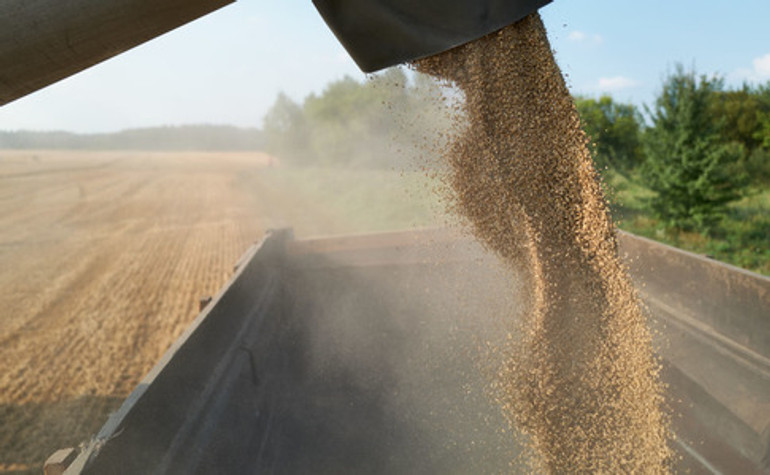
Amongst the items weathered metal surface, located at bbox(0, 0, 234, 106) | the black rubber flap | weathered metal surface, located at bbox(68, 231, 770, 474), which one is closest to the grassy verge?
weathered metal surface, located at bbox(68, 231, 770, 474)

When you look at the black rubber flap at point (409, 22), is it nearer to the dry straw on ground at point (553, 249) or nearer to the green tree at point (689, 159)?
the dry straw on ground at point (553, 249)

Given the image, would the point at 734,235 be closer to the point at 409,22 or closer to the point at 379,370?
the point at 379,370

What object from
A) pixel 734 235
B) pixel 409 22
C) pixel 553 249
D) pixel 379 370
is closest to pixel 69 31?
pixel 409 22

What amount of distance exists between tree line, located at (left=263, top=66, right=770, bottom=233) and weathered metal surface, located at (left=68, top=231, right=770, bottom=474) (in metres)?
0.79

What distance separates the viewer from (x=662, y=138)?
33.0 ft

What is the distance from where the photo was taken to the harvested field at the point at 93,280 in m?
4.11

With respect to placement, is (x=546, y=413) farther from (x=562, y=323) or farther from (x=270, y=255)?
(x=270, y=255)

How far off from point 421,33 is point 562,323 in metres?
1.18

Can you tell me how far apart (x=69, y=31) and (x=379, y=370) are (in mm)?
2977

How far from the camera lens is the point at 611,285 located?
5.99 ft

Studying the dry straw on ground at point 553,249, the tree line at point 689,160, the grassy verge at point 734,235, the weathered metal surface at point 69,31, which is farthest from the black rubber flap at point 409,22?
the tree line at point 689,160

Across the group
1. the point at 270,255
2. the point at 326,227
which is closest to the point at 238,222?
the point at 326,227

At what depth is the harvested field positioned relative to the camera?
4109 millimetres

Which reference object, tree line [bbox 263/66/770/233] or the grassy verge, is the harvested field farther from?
the grassy verge
